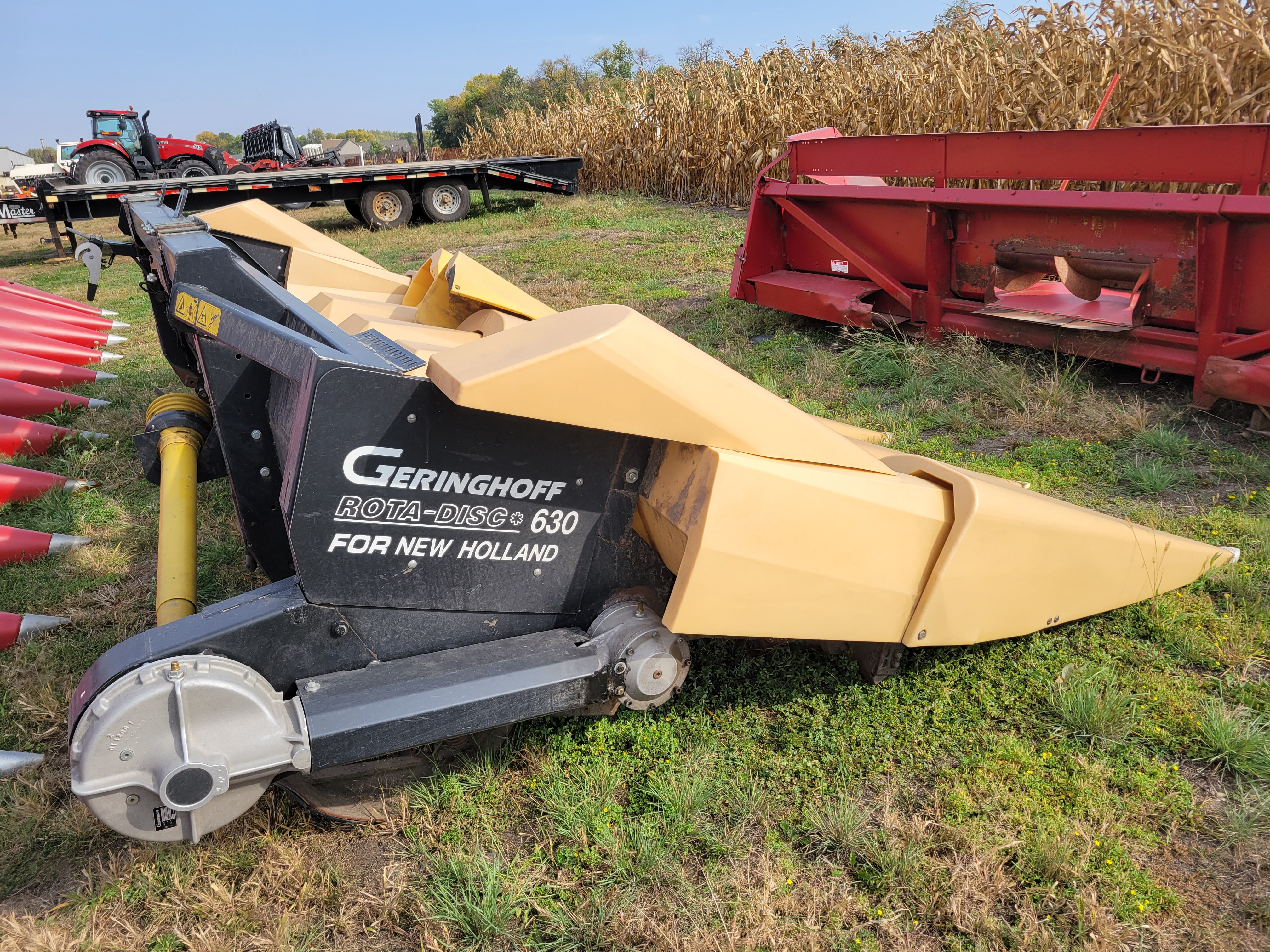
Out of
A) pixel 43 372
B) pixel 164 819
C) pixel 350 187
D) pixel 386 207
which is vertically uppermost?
pixel 350 187

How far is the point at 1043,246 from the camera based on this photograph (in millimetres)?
4785

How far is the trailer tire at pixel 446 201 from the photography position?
1468cm

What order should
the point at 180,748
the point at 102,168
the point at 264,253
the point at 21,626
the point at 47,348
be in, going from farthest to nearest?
the point at 102,168 < the point at 47,348 < the point at 264,253 < the point at 21,626 < the point at 180,748

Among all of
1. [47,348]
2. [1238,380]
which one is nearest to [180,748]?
[1238,380]

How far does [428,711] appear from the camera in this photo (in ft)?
5.88

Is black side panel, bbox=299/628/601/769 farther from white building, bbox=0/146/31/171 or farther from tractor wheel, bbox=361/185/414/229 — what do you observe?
white building, bbox=0/146/31/171

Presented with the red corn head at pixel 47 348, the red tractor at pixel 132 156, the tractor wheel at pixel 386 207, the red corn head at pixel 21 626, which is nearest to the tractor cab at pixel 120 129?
the red tractor at pixel 132 156

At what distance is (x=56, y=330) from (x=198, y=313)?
21.1 feet

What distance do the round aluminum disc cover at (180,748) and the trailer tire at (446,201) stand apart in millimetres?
14175

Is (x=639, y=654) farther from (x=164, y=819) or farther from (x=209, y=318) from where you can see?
(x=209, y=318)

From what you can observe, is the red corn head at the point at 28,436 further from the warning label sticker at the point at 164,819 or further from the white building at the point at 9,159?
the white building at the point at 9,159

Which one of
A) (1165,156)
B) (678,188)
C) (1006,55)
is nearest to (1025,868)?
(1165,156)

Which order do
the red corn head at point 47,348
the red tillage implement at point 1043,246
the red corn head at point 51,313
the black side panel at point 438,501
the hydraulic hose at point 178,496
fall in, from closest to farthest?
the black side panel at point 438,501
the hydraulic hose at point 178,496
the red tillage implement at point 1043,246
the red corn head at point 47,348
the red corn head at point 51,313

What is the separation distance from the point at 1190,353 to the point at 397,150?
147 ft
